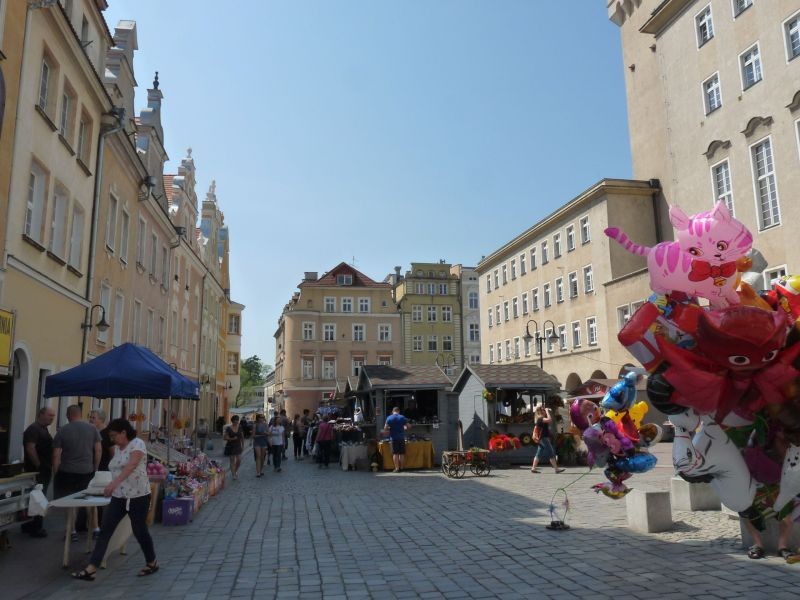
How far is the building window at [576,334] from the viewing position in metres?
41.6

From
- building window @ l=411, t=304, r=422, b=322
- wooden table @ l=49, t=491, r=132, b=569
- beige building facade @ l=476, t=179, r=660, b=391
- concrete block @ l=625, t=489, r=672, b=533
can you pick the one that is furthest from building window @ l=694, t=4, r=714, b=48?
building window @ l=411, t=304, r=422, b=322

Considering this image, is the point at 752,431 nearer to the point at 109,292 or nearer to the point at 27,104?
the point at 27,104

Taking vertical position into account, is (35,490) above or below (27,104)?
below

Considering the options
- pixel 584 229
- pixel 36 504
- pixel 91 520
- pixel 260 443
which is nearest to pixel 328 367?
pixel 584 229

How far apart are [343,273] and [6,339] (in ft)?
188

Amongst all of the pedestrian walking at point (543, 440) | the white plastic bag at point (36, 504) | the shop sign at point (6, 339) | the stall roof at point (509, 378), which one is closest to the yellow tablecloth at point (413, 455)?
the stall roof at point (509, 378)

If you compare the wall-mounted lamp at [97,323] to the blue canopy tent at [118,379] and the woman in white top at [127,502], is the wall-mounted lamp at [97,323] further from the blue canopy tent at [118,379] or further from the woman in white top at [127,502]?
the woman in white top at [127,502]

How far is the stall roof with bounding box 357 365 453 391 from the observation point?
23172 mm

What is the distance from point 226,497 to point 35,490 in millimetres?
6218

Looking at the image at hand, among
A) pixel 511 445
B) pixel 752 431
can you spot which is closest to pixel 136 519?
pixel 752 431

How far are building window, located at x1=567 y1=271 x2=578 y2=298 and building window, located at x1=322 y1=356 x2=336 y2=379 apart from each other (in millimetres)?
27740

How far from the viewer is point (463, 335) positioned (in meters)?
68.4

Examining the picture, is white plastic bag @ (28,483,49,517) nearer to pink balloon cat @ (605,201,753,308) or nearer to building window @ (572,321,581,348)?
pink balloon cat @ (605,201,753,308)

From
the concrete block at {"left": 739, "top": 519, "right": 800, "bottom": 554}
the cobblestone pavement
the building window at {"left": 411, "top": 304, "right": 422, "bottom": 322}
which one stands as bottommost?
the cobblestone pavement
